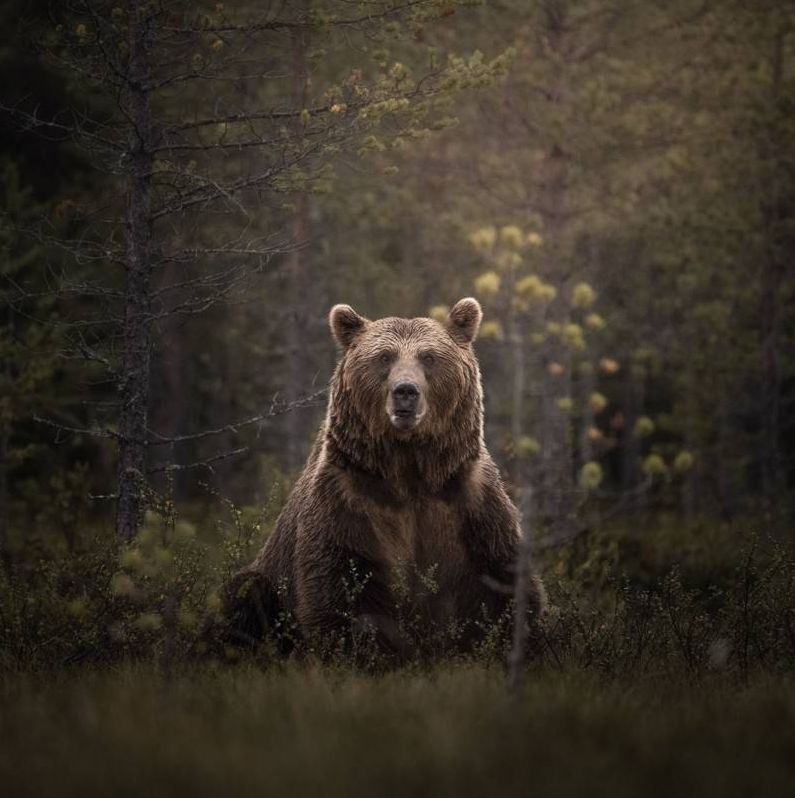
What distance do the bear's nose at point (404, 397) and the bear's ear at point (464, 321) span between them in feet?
2.98

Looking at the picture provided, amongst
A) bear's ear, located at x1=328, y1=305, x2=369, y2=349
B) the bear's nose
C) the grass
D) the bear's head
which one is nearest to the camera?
the grass

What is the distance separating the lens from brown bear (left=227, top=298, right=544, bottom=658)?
5.55 m

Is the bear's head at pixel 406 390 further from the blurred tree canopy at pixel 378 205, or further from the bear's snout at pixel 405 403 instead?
the blurred tree canopy at pixel 378 205

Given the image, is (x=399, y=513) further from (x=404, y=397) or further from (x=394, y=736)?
(x=394, y=736)

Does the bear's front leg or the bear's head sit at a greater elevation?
the bear's head

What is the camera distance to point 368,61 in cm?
1339

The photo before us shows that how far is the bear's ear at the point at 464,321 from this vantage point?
636cm

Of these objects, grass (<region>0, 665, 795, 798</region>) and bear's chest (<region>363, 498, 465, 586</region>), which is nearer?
grass (<region>0, 665, 795, 798</region>)

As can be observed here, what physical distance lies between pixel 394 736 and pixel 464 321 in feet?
10.7

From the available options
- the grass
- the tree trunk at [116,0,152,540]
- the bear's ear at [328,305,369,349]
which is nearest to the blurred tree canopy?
the tree trunk at [116,0,152,540]

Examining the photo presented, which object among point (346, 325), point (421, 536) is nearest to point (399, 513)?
point (421, 536)

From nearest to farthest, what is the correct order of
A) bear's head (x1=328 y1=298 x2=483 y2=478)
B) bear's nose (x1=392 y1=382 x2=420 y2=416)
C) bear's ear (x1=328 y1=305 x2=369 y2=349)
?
bear's nose (x1=392 y1=382 x2=420 y2=416) → bear's head (x1=328 y1=298 x2=483 y2=478) → bear's ear (x1=328 y1=305 x2=369 y2=349)

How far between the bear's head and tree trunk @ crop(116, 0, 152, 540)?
1.33 meters

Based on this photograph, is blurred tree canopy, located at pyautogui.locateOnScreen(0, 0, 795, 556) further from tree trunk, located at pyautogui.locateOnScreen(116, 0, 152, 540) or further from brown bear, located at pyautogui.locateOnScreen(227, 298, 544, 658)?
brown bear, located at pyautogui.locateOnScreen(227, 298, 544, 658)
